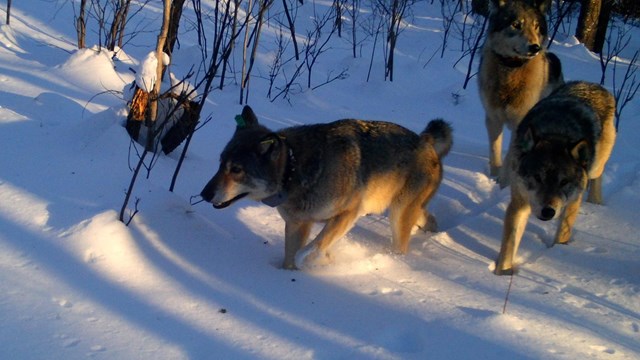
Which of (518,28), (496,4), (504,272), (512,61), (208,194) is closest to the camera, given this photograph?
(208,194)

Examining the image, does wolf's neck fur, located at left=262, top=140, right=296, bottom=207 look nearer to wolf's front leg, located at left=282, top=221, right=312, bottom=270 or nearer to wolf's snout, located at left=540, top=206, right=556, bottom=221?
wolf's front leg, located at left=282, top=221, right=312, bottom=270

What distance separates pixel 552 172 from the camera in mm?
4746

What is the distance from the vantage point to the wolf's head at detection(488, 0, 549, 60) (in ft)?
23.4

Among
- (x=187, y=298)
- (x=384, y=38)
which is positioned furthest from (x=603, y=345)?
(x=384, y=38)

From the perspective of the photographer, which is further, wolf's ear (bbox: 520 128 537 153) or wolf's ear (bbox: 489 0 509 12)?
wolf's ear (bbox: 489 0 509 12)

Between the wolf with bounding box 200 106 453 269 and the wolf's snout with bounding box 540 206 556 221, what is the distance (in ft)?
3.69

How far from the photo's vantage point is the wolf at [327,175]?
4582mm

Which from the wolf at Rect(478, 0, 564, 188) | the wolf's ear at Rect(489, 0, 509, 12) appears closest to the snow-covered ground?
the wolf at Rect(478, 0, 564, 188)

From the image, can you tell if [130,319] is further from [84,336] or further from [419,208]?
[419,208]

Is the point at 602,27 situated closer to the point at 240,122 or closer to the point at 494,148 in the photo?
the point at 494,148

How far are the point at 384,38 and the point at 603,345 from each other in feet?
40.3

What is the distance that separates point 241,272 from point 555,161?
270 cm

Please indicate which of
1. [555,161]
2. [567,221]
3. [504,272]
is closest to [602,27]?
[567,221]

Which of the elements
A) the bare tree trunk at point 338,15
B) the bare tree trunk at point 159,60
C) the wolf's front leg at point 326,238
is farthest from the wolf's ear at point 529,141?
the bare tree trunk at point 338,15
